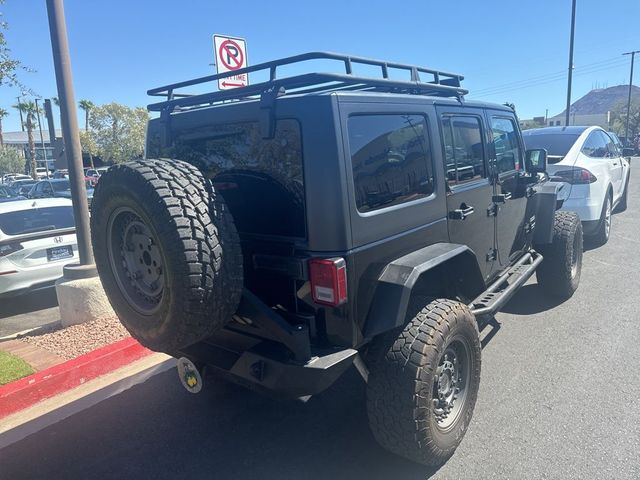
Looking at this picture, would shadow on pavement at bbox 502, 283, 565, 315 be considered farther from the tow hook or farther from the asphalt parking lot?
the tow hook

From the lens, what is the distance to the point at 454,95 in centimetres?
368

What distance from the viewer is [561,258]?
5.17 meters

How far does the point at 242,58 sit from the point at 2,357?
13.6 feet

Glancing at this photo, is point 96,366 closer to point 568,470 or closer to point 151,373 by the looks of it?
point 151,373

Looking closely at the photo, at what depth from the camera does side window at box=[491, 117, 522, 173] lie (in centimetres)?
419

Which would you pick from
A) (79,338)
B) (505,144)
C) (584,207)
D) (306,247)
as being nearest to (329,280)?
(306,247)

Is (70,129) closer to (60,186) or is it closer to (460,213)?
(460,213)

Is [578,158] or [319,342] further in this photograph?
[578,158]

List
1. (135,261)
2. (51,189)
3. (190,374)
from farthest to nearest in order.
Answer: (51,189) < (190,374) < (135,261)

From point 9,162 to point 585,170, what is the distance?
50103 millimetres

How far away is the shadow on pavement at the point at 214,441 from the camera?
9.59 feet

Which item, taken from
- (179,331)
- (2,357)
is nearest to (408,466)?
(179,331)

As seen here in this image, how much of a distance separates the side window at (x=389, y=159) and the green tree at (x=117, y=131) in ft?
153

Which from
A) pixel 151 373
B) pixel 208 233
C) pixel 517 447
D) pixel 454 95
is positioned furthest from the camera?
pixel 151 373
